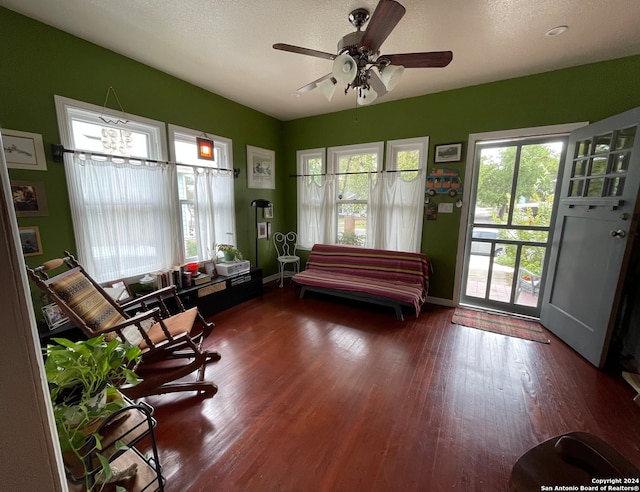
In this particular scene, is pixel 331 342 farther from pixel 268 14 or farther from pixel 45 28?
pixel 45 28

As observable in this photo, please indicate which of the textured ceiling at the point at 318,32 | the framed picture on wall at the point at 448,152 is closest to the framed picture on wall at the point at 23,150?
the textured ceiling at the point at 318,32

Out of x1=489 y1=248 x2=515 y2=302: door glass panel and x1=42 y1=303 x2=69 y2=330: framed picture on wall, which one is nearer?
x1=42 y1=303 x2=69 y2=330: framed picture on wall

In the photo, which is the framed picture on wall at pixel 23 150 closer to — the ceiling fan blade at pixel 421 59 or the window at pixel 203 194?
the window at pixel 203 194

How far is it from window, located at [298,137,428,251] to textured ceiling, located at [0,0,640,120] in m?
1.04

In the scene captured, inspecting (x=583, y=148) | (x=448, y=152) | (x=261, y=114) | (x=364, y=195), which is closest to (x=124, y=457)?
(x=364, y=195)

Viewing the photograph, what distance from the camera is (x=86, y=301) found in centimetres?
188

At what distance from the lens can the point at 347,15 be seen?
1923mm

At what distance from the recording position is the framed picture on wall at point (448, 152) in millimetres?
3232

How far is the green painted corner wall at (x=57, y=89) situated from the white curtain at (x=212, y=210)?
25.2 inches

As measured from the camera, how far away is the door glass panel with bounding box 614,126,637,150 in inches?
83.8

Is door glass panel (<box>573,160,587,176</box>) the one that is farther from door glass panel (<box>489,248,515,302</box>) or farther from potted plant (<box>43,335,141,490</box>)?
potted plant (<box>43,335,141,490</box>)

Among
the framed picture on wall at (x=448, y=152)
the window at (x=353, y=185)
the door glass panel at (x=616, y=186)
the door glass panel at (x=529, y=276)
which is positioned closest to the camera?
the door glass panel at (x=616, y=186)

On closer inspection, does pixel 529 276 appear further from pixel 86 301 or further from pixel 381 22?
pixel 86 301

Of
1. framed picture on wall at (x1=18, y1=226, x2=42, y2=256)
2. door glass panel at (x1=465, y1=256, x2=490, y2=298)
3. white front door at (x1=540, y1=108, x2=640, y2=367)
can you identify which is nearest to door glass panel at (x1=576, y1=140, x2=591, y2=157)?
white front door at (x1=540, y1=108, x2=640, y2=367)
